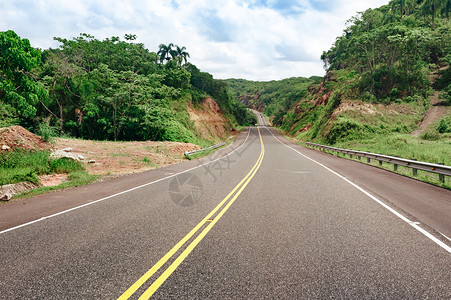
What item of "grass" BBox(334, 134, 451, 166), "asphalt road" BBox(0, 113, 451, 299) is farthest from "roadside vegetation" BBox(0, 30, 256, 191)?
"grass" BBox(334, 134, 451, 166)

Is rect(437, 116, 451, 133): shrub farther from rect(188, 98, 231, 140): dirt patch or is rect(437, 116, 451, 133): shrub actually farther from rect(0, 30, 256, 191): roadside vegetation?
rect(188, 98, 231, 140): dirt patch

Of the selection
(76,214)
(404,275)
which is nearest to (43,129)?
(76,214)

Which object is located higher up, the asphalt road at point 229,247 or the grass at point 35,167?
the grass at point 35,167

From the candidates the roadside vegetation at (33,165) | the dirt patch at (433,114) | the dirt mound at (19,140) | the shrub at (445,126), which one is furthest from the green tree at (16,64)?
the shrub at (445,126)

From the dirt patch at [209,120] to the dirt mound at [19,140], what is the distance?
29.5 metres

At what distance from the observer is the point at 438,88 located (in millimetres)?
38156

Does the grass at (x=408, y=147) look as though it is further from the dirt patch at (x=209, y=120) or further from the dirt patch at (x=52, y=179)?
the dirt patch at (x=209, y=120)

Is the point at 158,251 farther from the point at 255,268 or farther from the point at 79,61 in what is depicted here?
the point at 79,61

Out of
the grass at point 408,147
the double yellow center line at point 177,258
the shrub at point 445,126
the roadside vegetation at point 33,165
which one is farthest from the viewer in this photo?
the shrub at point 445,126

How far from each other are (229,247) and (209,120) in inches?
1901

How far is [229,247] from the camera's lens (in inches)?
163

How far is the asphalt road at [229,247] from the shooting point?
3.03 meters

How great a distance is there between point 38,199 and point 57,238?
431cm

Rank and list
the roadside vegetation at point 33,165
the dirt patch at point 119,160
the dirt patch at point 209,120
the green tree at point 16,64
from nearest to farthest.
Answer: the roadside vegetation at point 33,165
the green tree at point 16,64
the dirt patch at point 119,160
the dirt patch at point 209,120
